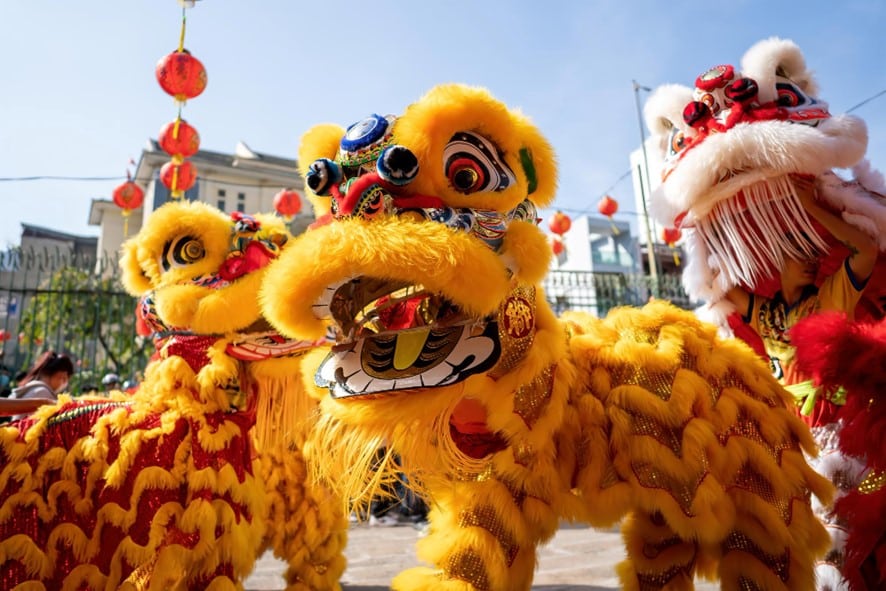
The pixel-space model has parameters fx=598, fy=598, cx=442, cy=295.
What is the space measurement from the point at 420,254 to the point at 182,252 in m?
1.41

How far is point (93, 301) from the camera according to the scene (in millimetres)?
6902

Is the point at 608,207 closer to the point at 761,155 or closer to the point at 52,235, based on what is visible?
the point at 761,155

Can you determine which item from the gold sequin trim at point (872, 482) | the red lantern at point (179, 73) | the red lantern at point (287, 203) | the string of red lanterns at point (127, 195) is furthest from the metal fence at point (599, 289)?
the gold sequin trim at point (872, 482)

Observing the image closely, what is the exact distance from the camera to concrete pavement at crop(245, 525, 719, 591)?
261 cm

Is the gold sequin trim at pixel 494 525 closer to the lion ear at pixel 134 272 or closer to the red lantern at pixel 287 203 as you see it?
the lion ear at pixel 134 272

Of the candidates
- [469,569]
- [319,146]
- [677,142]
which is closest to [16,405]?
[319,146]

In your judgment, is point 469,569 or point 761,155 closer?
point 469,569

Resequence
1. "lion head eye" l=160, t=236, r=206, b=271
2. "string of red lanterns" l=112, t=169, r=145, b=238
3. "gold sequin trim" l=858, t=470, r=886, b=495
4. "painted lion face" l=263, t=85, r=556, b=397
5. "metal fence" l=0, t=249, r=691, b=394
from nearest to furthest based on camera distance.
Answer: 1. "painted lion face" l=263, t=85, r=556, b=397
2. "gold sequin trim" l=858, t=470, r=886, b=495
3. "lion head eye" l=160, t=236, r=206, b=271
4. "metal fence" l=0, t=249, r=691, b=394
5. "string of red lanterns" l=112, t=169, r=145, b=238

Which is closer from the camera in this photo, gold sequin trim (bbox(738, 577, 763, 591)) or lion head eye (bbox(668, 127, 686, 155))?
gold sequin trim (bbox(738, 577, 763, 591))

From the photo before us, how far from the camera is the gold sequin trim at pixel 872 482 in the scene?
4.72ft

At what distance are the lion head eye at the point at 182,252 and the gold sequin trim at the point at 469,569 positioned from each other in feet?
4.63

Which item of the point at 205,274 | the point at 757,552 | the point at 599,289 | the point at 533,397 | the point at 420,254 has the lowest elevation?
the point at 757,552

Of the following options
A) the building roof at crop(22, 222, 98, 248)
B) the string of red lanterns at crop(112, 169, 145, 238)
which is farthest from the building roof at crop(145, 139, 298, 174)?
the string of red lanterns at crop(112, 169, 145, 238)

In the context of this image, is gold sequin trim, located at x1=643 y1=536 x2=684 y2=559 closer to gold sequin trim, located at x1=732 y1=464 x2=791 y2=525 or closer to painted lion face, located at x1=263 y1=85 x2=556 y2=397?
gold sequin trim, located at x1=732 y1=464 x2=791 y2=525
